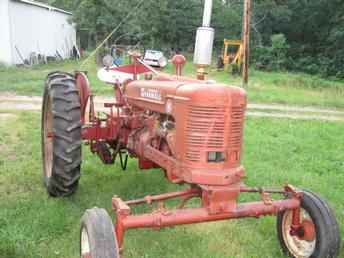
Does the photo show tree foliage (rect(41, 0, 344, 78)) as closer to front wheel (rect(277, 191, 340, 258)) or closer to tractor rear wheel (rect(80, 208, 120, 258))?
front wheel (rect(277, 191, 340, 258))

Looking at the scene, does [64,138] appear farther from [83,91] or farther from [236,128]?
[236,128]

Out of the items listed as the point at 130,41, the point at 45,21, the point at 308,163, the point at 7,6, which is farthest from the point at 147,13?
the point at 308,163

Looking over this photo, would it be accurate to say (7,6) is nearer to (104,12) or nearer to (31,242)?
(104,12)

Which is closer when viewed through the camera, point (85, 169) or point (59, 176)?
point (59, 176)

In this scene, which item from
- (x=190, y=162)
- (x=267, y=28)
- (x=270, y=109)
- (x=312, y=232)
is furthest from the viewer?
(x=267, y=28)

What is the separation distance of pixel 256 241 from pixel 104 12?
19467 mm

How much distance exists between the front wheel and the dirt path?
25.1 ft

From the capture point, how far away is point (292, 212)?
3768 mm

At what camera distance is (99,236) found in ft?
9.91

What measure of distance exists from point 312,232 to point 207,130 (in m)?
1.23

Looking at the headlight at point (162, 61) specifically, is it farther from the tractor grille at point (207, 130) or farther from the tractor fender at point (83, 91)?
the tractor grille at point (207, 130)

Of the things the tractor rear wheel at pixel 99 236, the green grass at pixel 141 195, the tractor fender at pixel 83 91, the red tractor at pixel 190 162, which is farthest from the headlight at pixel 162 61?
the tractor rear wheel at pixel 99 236

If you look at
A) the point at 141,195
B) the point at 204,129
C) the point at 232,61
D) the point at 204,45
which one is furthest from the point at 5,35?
the point at 204,129

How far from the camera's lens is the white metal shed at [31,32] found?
20.0 metres
